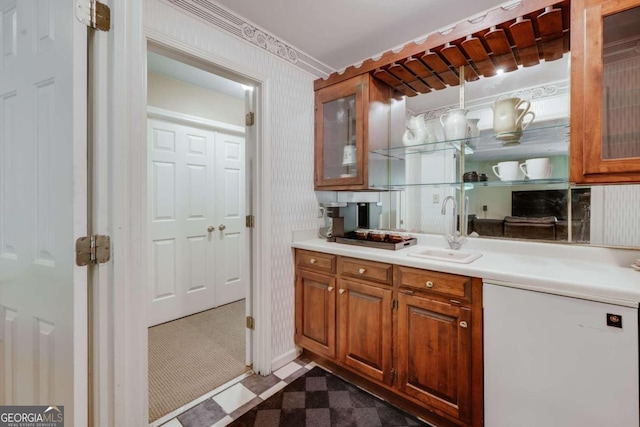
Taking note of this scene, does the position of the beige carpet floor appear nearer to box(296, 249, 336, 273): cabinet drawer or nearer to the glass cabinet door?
box(296, 249, 336, 273): cabinet drawer

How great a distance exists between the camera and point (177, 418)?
1581mm

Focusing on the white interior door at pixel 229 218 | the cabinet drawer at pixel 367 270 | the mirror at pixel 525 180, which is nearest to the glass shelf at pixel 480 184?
the mirror at pixel 525 180

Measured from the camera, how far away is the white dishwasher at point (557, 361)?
101 centimetres

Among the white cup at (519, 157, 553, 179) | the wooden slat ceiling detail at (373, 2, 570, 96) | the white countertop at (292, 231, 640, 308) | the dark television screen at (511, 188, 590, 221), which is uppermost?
the wooden slat ceiling detail at (373, 2, 570, 96)

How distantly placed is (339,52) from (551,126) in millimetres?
1530

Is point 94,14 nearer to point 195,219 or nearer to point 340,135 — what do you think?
point 340,135

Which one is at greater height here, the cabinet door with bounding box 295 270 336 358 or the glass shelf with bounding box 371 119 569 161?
the glass shelf with bounding box 371 119 569 161

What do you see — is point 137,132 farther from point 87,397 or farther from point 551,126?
point 551,126

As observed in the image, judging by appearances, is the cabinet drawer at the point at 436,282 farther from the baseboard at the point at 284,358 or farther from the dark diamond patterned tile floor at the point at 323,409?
the baseboard at the point at 284,358

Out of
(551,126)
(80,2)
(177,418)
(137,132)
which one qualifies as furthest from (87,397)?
(551,126)

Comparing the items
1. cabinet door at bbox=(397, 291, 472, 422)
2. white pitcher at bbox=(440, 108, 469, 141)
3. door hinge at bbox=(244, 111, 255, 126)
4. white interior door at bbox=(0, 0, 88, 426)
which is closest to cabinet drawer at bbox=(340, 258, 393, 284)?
cabinet door at bbox=(397, 291, 472, 422)

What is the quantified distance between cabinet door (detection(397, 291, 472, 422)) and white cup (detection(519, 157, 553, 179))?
0.87m

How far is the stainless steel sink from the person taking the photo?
151cm

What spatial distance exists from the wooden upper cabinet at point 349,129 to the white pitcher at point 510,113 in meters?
0.75
